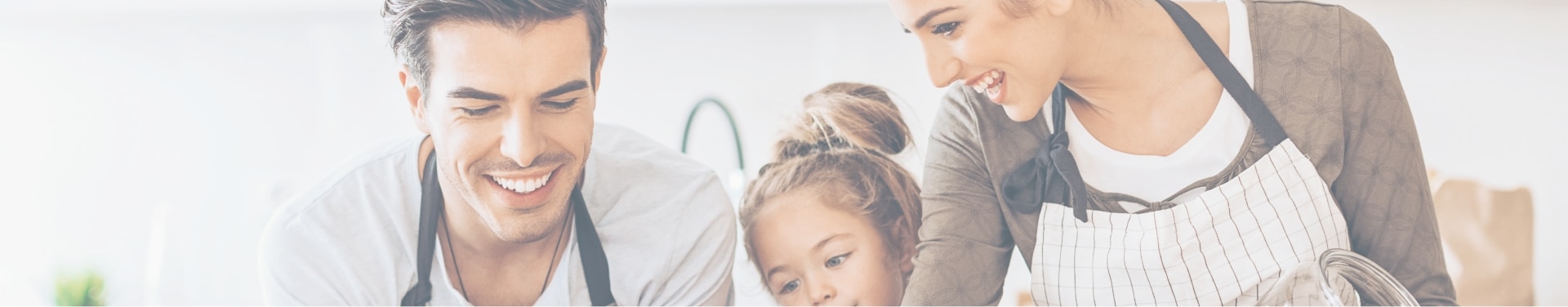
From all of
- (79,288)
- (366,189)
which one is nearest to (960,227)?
(366,189)

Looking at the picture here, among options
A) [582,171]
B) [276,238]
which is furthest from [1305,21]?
[276,238]

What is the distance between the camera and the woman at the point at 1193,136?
1265 mm

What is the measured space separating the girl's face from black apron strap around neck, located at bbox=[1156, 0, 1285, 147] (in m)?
0.48

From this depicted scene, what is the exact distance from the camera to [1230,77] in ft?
4.19

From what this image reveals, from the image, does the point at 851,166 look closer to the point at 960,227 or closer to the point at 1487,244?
the point at 960,227

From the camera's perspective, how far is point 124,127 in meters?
1.47

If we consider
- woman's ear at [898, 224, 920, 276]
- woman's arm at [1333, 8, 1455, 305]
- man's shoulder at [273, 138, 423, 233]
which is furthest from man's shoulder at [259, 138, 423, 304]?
woman's arm at [1333, 8, 1455, 305]

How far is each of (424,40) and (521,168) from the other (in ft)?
0.63

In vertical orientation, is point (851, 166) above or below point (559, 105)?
below

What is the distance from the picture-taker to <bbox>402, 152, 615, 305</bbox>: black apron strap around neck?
1395mm

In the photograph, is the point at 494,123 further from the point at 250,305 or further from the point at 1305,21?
the point at 1305,21

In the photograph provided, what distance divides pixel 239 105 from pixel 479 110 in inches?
16.5

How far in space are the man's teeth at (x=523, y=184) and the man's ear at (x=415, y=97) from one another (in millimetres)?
124

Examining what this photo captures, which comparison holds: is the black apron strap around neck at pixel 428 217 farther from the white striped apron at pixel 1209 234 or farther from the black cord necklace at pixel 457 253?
the white striped apron at pixel 1209 234
